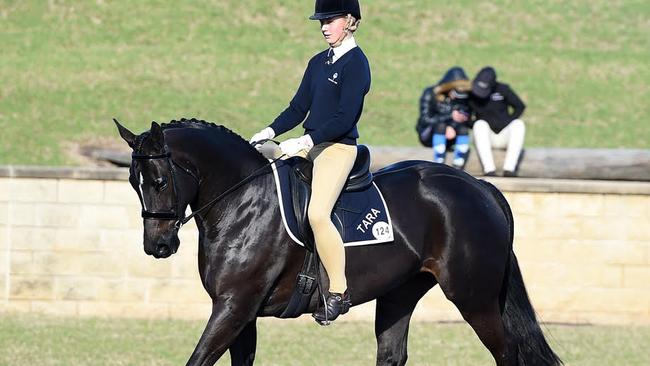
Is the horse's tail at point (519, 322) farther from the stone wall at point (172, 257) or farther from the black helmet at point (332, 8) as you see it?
the stone wall at point (172, 257)

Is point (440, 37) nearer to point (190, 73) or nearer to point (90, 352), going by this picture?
point (190, 73)

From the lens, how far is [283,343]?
38.2ft

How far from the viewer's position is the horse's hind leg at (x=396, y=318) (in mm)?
8680

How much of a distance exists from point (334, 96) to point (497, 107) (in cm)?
720

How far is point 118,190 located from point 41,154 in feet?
19.5

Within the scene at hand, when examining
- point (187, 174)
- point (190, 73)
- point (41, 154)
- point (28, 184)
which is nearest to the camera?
point (187, 174)

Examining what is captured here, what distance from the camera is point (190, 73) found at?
2273 centimetres

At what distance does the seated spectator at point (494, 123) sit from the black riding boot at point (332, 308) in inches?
256

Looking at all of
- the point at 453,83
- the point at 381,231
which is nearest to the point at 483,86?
the point at 453,83

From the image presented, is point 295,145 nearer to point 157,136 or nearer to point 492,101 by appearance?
point 157,136

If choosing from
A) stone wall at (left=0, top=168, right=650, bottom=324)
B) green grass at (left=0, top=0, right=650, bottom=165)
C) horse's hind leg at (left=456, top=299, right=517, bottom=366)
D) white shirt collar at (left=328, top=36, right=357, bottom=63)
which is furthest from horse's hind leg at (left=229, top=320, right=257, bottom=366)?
green grass at (left=0, top=0, right=650, bottom=165)

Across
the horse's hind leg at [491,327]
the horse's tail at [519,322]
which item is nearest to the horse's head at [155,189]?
the horse's hind leg at [491,327]

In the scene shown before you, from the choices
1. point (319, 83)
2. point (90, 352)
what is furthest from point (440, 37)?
point (319, 83)

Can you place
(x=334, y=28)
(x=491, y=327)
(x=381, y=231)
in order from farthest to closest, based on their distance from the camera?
(x=491, y=327)
(x=381, y=231)
(x=334, y=28)
